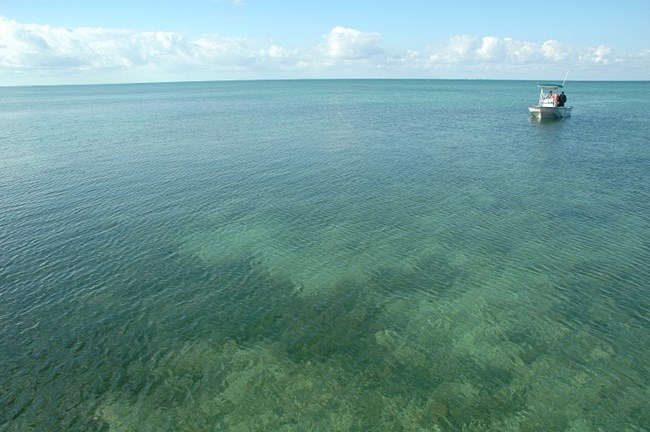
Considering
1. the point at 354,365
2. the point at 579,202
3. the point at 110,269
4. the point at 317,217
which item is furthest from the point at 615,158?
the point at 110,269

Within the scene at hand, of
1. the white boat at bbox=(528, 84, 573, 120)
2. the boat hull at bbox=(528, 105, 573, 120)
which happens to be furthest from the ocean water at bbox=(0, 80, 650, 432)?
the boat hull at bbox=(528, 105, 573, 120)

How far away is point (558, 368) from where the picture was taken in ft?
70.4

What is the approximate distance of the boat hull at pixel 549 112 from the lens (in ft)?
314

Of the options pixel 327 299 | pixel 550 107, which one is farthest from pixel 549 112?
pixel 327 299

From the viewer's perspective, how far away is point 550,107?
310 ft

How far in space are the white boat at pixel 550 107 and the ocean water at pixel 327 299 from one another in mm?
41566

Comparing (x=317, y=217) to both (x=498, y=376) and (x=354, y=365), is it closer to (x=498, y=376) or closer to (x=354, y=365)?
(x=354, y=365)

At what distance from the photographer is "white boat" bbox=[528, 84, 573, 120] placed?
311 feet

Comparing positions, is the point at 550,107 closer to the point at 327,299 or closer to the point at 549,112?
the point at 549,112

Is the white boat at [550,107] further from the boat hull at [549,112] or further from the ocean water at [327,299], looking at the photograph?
the ocean water at [327,299]

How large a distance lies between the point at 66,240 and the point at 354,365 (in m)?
30.5

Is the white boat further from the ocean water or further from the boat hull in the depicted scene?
the ocean water

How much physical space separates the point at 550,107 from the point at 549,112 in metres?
2.37

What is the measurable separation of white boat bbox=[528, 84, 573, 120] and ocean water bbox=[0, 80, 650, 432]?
136ft
